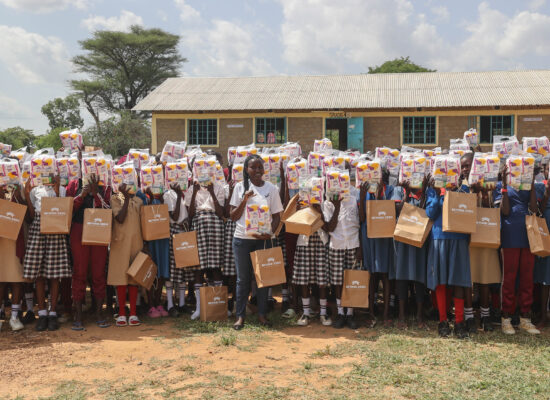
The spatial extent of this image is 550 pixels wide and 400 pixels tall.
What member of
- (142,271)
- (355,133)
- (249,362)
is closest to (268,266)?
(249,362)

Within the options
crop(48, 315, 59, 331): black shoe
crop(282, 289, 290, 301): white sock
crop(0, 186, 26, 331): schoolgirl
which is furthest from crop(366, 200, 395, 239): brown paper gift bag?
crop(0, 186, 26, 331): schoolgirl

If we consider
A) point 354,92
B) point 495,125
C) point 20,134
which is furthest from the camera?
point 20,134

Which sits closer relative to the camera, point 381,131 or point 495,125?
point 495,125

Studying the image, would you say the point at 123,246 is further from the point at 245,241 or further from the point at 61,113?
the point at 61,113

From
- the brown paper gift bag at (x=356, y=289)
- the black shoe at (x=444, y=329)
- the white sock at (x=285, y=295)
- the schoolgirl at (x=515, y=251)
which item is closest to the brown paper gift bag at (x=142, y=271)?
the white sock at (x=285, y=295)

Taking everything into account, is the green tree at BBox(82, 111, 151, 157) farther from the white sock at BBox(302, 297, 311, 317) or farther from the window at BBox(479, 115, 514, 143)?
the white sock at BBox(302, 297, 311, 317)

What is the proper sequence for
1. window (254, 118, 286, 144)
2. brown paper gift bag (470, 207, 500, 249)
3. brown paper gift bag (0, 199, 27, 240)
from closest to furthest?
1. brown paper gift bag (470, 207, 500, 249)
2. brown paper gift bag (0, 199, 27, 240)
3. window (254, 118, 286, 144)

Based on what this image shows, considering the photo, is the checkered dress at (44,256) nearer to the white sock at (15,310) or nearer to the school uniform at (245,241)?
the white sock at (15,310)

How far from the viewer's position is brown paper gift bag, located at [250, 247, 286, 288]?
5062 mm

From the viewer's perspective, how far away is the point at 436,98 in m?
17.1

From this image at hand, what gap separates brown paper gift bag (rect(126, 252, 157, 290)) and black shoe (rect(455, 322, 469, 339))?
3.21 meters

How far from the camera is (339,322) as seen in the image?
17.1ft

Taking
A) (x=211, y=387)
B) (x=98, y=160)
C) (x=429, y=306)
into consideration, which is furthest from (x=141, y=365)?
(x=429, y=306)

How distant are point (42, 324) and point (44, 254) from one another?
2.42ft
